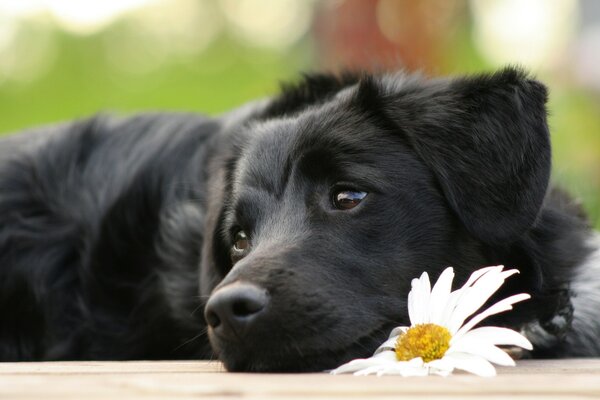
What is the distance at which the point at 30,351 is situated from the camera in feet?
13.0

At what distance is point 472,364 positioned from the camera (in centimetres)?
Answer: 208

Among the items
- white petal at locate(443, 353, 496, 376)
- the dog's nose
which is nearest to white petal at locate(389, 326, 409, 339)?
white petal at locate(443, 353, 496, 376)

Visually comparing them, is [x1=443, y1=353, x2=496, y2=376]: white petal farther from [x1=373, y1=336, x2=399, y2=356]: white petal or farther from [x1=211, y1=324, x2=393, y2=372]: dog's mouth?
[x1=211, y1=324, x2=393, y2=372]: dog's mouth

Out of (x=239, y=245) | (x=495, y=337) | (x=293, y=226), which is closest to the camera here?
(x=495, y=337)

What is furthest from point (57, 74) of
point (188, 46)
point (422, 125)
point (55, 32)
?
point (422, 125)

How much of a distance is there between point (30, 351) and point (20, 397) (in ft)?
7.64

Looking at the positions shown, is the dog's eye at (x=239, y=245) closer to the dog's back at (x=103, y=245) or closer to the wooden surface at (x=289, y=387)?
the dog's back at (x=103, y=245)

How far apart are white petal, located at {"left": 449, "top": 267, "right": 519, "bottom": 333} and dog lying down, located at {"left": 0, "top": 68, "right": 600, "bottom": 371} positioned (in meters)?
0.27

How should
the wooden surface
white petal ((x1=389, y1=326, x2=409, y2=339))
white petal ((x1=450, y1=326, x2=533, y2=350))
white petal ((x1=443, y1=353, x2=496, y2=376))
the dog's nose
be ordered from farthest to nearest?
white petal ((x1=389, y1=326, x2=409, y2=339)) < the dog's nose < white petal ((x1=450, y1=326, x2=533, y2=350)) < white petal ((x1=443, y1=353, x2=496, y2=376)) < the wooden surface

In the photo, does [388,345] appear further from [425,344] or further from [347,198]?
[347,198]

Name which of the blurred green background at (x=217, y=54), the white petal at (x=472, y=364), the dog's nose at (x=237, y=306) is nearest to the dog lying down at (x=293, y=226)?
the dog's nose at (x=237, y=306)

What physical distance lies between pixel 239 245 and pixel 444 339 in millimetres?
1022

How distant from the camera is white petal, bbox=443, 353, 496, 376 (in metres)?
2.04

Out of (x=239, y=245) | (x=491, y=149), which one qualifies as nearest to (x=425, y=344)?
(x=491, y=149)
